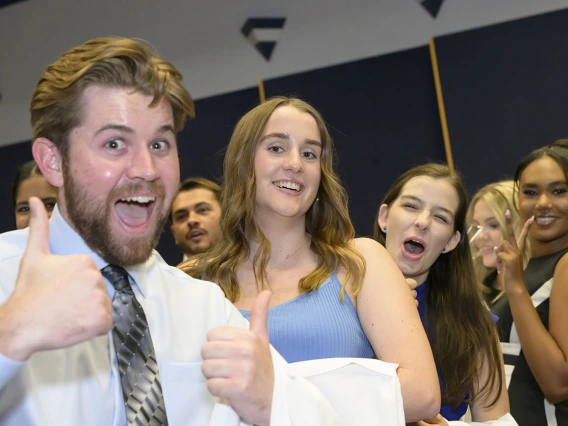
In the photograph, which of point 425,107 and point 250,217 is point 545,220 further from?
→ point 425,107

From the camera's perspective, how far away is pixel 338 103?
504 cm

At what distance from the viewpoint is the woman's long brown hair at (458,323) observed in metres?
2.46

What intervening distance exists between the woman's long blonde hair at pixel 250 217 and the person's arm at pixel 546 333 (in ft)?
3.39

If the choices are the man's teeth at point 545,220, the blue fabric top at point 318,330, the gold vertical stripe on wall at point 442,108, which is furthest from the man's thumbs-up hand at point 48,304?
the gold vertical stripe on wall at point 442,108

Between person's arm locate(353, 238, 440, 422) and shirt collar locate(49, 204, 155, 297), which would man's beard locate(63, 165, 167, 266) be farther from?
person's arm locate(353, 238, 440, 422)

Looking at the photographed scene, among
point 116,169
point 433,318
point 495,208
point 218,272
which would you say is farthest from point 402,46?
point 116,169

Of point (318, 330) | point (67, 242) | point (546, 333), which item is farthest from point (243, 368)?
point (546, 333)

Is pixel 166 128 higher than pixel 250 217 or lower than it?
higher

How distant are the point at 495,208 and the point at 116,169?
2669 mm

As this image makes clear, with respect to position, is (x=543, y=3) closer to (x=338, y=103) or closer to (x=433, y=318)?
(x=338, y=103)

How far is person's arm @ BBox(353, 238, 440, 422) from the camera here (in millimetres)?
1851

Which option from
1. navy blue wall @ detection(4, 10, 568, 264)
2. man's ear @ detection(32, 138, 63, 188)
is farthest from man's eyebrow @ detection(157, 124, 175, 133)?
navy blue wall @ detection(4, 10, 568, 264)

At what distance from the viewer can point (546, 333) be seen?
294 centimetres

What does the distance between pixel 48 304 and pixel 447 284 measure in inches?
73.5
